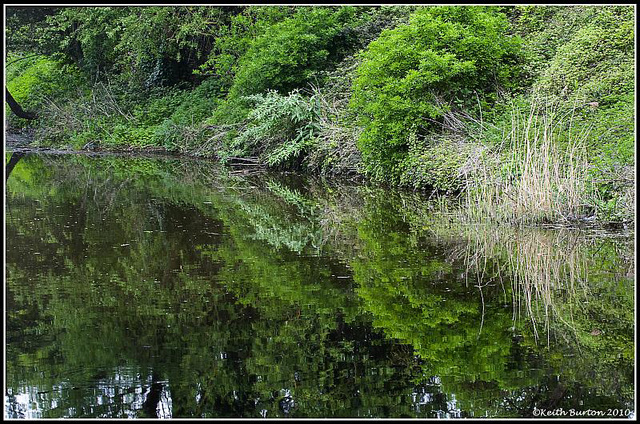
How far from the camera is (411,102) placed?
13.6 m

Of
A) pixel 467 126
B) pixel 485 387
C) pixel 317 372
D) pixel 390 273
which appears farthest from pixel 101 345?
pixel 467 126

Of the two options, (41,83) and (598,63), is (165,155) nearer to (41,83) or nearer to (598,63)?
(41,83)

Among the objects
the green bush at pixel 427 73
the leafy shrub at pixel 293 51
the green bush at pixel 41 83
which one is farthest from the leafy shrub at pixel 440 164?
the green bush at pixel 41 83

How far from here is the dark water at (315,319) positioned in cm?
464

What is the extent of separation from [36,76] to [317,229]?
83.4 ft

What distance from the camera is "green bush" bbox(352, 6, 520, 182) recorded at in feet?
44.5

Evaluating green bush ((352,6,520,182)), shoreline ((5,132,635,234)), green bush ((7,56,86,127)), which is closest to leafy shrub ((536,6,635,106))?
green bush ((352,6,520,182))

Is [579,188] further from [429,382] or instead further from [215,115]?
[215,115]

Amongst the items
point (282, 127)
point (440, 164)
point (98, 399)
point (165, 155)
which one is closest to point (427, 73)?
point (440, 164)

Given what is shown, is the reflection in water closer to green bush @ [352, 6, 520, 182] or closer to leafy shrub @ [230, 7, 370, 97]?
green bush @ [352, 6, 520, 182]

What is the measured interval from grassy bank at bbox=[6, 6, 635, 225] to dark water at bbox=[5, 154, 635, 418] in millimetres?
998

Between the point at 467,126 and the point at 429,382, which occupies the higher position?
the point at 467,126

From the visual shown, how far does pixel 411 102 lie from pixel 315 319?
27.2ft

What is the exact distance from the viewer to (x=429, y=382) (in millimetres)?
4828
